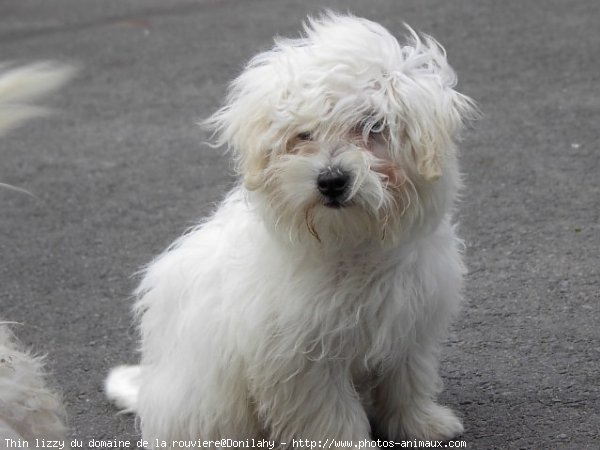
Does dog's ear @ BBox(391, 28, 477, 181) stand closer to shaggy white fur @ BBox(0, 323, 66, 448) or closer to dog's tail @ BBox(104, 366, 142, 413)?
shaggy white fur @ BBox(0, 323, 66, 448)

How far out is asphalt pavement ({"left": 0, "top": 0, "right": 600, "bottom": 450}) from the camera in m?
4.04

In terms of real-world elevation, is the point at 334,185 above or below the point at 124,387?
A: above

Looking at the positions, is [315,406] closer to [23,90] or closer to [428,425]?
[428,425]

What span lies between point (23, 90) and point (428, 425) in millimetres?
1889

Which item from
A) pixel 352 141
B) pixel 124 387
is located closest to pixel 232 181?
pixel 124 387

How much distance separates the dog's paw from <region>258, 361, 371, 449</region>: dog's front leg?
0.94ft

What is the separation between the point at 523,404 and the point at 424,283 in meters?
0.78

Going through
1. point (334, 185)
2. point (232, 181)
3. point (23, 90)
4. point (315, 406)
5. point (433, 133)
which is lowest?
point (232, 181)

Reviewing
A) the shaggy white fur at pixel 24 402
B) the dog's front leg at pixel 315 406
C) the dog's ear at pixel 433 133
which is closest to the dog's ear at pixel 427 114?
the dog's ear at pixel 433 133

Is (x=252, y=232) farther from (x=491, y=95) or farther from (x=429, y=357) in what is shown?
(x=491, y=95)

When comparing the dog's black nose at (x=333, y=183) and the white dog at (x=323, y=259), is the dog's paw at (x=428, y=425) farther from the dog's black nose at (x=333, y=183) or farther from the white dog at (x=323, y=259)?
the dog's black nose at (x=333, y=183)

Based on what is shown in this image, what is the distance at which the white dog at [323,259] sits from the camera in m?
3.11

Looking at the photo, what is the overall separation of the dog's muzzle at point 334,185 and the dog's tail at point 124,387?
1272 mm

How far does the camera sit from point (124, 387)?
13.2 feet
